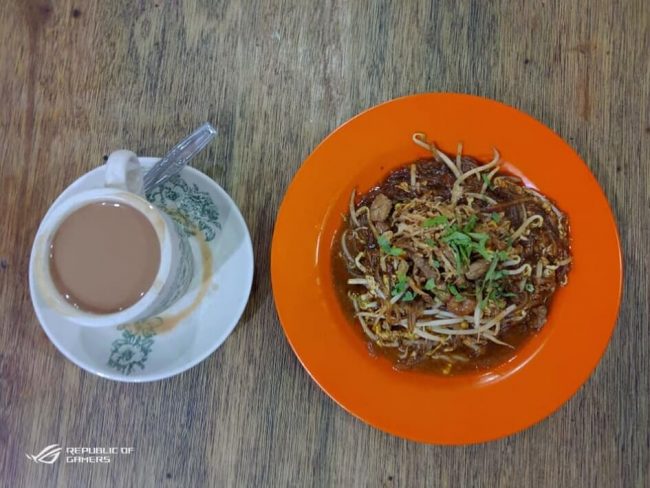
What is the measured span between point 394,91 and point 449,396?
0.69 meters

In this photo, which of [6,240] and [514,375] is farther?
[6,240]

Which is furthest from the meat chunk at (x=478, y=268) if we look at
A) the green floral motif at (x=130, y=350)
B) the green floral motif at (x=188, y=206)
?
the green floral motif at (x=130, y=350)

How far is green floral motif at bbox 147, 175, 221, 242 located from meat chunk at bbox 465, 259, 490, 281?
52 cm

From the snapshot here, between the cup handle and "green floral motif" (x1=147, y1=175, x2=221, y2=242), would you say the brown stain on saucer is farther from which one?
the cup handle

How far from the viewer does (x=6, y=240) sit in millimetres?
1291

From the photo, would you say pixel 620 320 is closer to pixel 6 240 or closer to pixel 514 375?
pixel 514 375

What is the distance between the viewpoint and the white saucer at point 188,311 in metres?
1.11

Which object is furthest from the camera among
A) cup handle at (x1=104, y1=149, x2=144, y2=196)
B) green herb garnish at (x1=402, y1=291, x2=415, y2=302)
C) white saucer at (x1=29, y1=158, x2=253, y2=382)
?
green herb garnish at (x1=402, y1=291, x2=415, y2=302)

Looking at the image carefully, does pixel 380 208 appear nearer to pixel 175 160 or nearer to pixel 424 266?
pixel 424 266

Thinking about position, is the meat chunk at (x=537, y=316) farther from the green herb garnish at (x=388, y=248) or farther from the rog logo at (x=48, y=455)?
the rog logo at (x=48, y=455)

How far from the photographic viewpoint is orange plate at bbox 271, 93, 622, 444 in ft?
3.67

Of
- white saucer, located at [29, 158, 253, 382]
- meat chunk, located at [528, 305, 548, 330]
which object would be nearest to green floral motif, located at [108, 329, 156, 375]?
white saucer, located at [29, 158, 253, 382]

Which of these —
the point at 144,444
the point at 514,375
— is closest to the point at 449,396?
A: the point at 514,375

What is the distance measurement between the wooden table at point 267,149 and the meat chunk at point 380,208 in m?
0.22
